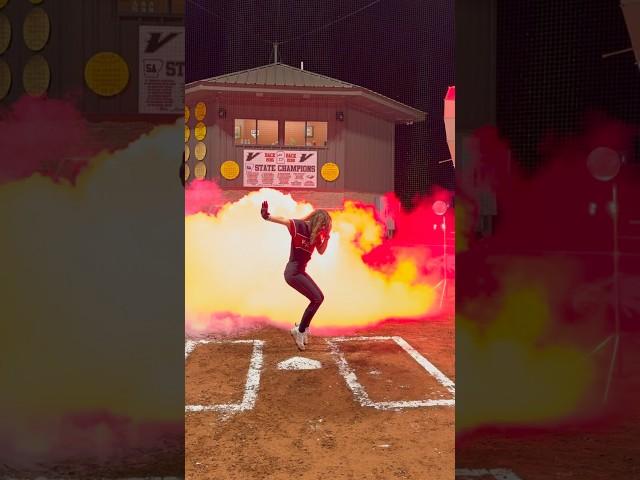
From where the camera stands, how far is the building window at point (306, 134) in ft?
42.6

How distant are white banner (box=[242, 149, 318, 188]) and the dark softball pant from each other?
4734 mm

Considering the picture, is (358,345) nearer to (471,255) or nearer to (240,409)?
(240,409)

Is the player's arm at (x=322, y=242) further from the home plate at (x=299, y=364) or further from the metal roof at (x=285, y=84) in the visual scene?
the metal roof at (x=285, y=84)

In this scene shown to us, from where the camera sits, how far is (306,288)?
324 inches

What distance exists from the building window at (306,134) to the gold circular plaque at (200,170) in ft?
7.46

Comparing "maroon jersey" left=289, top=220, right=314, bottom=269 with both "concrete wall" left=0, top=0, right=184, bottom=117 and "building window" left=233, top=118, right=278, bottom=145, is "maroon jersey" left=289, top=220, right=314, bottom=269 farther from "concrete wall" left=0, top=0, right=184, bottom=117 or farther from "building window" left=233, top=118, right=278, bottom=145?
"concrete wall" left=0, top=0, right=184, bottom=117

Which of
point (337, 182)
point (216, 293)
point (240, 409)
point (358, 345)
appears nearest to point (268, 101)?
point (337, 182)

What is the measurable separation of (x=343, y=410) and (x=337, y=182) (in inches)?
327

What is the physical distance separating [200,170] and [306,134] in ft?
9.85

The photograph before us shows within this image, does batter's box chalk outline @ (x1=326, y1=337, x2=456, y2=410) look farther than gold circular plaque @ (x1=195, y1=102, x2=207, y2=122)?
No

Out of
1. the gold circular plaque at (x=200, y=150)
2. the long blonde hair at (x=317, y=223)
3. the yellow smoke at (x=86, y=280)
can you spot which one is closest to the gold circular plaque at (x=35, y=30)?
the yellow smoke at (x=86, y=280)

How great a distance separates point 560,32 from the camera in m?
3.19

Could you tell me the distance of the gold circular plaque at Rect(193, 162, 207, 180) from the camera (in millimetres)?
12617

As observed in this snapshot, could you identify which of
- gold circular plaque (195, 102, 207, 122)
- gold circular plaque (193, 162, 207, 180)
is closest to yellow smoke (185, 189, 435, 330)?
gold circular plaque (193, 162, 207, 180)
